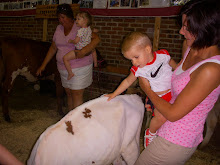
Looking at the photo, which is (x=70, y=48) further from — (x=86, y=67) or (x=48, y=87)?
(x=48, y=87)

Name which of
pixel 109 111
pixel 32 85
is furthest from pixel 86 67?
pixel 32 85

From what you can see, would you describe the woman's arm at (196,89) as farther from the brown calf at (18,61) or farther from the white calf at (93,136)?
the brown calf at (18,61)

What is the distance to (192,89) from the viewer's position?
977mm

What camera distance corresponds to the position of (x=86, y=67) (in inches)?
110

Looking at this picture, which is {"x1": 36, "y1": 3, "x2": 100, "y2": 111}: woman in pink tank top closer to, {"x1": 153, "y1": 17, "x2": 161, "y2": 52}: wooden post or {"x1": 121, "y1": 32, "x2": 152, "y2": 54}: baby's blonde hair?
{"x1": 121, "y1": 32, "x2": 152, "y2": 54}: baby's blonde hair

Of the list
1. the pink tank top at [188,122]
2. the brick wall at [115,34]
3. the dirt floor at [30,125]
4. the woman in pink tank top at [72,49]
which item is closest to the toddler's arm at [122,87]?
the pink tank top at [188,122]

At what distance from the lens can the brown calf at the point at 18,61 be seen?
354 cm

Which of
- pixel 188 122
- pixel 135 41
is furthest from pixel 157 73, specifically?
pixel 188 122

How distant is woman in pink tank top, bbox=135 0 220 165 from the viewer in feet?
3.17

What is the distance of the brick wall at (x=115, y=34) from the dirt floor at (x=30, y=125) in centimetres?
85

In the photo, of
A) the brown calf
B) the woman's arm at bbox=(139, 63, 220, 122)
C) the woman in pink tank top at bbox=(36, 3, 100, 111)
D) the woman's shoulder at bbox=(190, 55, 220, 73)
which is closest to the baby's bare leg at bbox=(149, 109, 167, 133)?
the woman's arm at bbox=(139, 63, 220, 122)

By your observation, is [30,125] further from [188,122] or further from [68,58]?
[188,122]

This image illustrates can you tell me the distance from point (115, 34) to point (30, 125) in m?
2.98

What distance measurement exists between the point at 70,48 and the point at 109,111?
1.65 metres
